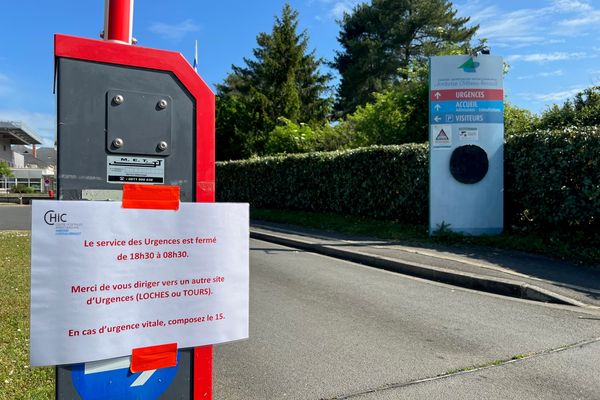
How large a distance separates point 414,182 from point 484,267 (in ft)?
15.7

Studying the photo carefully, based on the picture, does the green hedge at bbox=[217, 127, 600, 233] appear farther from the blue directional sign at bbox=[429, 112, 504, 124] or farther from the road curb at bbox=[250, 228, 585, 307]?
the road curb at bbox=[250, 228, 585, 307]

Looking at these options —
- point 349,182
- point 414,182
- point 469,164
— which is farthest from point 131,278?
point 349,182

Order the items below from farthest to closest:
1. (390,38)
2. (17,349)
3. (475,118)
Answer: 1. (390,38)
2. (475,118)
3. (17,349)

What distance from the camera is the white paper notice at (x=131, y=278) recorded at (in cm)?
170

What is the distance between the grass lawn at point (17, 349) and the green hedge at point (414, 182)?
9.03 m

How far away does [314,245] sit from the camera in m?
11.4

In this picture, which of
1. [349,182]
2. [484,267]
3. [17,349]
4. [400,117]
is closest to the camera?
[17,349]

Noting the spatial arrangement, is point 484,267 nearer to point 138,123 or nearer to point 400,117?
point 138,123

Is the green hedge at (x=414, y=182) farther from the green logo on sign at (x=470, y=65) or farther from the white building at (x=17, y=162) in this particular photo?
the white building at (x=17, y=162)

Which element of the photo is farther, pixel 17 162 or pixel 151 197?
pixel 17 162

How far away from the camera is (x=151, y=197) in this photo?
1.87m

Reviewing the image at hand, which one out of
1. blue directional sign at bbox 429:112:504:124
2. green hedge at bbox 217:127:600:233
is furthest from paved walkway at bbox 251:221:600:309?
blue directional sign at bbox 429:112:504:124

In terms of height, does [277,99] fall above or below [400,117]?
above

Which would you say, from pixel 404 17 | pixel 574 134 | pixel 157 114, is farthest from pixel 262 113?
pixel 157 114
